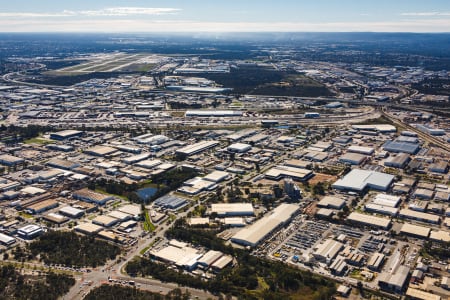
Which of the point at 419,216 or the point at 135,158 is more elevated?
the point at 135,158

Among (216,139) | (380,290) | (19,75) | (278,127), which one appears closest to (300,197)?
(380,290)

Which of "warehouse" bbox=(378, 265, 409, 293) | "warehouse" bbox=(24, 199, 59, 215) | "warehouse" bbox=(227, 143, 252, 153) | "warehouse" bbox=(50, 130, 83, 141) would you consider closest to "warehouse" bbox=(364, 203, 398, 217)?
"warehouse" bbox=(378, 265, 409, 293)

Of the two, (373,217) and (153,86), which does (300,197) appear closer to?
(373,217)

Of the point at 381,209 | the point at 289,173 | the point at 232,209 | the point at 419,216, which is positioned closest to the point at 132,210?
the point at 232,209

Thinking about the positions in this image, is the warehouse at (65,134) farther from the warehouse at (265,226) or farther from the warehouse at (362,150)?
the warehouse at (362,150)

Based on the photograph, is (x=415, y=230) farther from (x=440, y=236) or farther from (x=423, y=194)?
(x=423, y=194)

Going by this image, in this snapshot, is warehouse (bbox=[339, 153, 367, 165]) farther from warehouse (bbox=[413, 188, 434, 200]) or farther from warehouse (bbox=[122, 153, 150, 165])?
warehouse (bbox=[122, 153, 150, 165])
